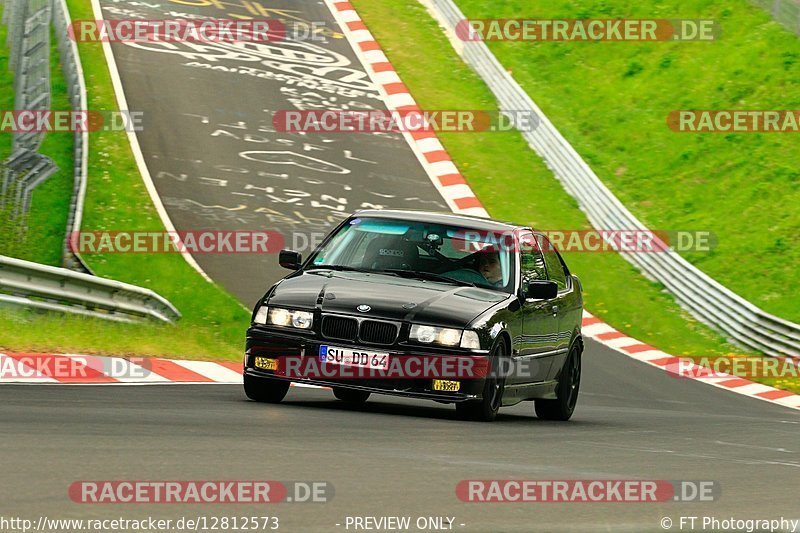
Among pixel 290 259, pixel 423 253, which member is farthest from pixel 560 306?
pixel 290 259

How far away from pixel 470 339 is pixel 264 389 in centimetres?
163

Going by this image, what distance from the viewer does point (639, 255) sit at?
25.3 m

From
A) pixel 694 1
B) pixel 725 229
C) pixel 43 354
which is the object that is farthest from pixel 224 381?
pixel 694 1

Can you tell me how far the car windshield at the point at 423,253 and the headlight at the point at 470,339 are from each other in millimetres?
865

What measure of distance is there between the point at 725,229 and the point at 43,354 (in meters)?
17.0

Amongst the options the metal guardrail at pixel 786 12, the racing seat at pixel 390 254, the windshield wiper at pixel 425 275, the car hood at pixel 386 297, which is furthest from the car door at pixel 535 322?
the metal guardrail at pixel 786 12

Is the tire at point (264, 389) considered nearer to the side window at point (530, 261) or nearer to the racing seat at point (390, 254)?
the racing seat at point (390, 254)

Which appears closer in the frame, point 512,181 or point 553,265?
point 553,265

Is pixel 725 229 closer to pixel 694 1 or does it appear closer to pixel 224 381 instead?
pixel 694 1

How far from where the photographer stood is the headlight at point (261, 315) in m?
10.8

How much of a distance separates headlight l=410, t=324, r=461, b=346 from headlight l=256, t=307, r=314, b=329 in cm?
77

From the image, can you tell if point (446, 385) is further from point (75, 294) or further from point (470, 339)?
point (75, 294)

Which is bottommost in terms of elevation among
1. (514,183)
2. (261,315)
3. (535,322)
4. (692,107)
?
(514,183)

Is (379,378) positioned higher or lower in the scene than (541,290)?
lower
